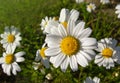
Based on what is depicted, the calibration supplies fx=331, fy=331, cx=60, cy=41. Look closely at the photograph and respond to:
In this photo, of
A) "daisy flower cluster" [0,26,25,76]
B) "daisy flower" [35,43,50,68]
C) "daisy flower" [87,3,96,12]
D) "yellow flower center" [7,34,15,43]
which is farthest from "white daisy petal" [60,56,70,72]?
"daisy flower" [87,3,96,12]

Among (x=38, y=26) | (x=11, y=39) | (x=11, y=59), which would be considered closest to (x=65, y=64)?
(x=11, y=59)

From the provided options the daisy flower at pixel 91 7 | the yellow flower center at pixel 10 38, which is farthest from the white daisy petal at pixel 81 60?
the daisy flower at pixel 91 7

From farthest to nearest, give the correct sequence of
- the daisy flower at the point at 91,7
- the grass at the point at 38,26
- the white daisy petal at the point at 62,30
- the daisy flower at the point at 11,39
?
1. the daisy flower at the point at 91,7
2. the grass at the point at 38,26
3. the daisy flower at the point at 11,39
4. the white daisy petal at the point at 62,30

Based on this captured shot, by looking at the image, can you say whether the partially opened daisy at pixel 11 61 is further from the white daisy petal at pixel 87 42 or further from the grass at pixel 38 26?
the white daisy petal at pixel 87 42

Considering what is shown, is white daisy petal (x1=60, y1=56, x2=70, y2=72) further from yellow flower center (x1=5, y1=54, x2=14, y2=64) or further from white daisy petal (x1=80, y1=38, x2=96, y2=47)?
yellow flower center (x1=5, y1=54, x2=14, y2=64)


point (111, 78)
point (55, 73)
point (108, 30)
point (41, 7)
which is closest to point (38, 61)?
point (55, 73)
